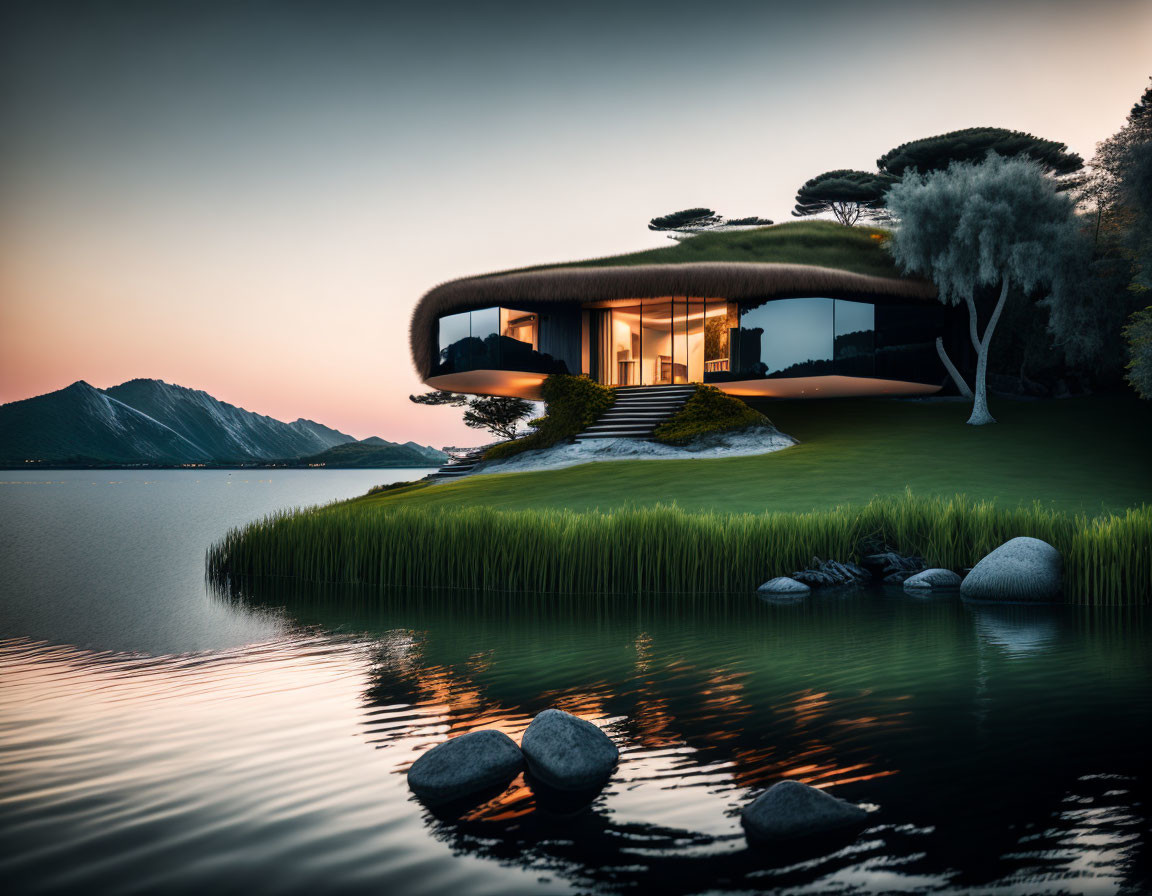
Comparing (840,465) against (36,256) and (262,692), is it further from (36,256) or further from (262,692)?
(36,256)

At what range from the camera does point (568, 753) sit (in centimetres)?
396

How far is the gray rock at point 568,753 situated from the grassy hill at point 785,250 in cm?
2179

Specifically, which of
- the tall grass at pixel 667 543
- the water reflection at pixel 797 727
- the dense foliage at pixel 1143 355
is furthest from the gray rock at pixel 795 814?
the dense foliage at pixel 1143 355

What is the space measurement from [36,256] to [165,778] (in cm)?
3057

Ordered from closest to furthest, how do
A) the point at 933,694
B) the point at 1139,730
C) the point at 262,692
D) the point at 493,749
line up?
the point at 493,749
the point at 1139,730
the point at 933,694
the point at 262,692

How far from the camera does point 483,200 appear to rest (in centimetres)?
2936

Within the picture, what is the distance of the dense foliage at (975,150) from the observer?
2758 centimetres

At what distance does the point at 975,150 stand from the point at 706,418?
57.3ft

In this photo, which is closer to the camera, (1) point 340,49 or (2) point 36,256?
(1) point 340,49

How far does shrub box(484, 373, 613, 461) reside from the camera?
2278cm

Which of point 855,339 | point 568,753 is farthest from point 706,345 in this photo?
point 568,753

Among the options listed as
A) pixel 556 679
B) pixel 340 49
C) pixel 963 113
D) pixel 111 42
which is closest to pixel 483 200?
pixel 340 49

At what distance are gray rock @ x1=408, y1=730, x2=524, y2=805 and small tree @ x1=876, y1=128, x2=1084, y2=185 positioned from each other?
2732 cm

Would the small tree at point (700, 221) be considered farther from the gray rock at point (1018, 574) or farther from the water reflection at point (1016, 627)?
the water reflection at point (1016, 627)
